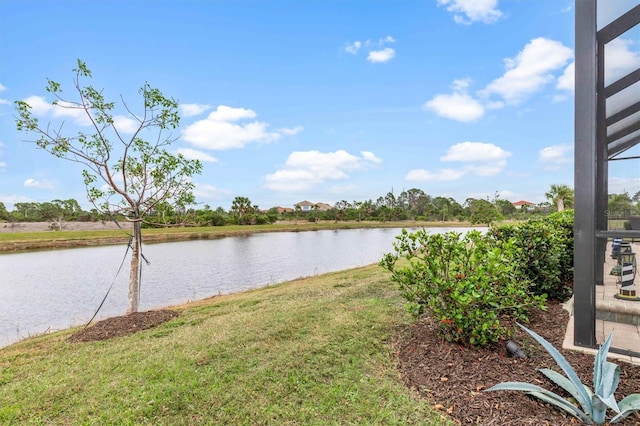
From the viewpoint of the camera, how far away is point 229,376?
2580 millimetres

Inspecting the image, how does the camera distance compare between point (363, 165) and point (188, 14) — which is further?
point (363, 165)

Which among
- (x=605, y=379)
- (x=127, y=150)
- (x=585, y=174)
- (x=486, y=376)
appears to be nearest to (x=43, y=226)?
(x=127, y=150)

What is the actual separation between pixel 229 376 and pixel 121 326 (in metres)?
2.72

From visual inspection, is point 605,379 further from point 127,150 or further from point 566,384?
point 127,150

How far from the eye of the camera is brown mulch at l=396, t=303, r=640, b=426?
1937mm

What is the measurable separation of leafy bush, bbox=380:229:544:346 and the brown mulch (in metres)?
0.18

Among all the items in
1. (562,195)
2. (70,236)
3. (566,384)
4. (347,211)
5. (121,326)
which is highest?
(562,195)

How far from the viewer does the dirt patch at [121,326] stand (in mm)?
4098

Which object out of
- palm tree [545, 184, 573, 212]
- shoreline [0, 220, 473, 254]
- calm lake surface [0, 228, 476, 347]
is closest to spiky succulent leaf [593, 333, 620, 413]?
calm lake surface [0, 228, 476, 347]

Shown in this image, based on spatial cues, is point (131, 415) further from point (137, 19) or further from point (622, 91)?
point (137, 19)

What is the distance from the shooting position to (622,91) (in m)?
3.30

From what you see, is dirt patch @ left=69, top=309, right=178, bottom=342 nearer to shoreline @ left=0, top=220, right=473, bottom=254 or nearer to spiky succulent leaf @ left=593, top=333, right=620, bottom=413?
spiky succulent leaf @ left=593, top=333, right=620, bottom=413

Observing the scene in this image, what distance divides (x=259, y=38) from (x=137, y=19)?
4.30m

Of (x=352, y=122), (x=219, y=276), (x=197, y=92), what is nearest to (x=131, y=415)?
(x=219, y=276)
